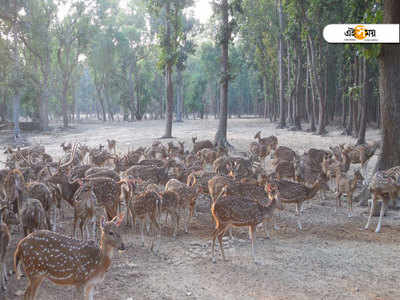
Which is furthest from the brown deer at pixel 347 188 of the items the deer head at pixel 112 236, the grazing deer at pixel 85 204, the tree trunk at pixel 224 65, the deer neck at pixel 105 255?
the tree trunk at pixel 224 65

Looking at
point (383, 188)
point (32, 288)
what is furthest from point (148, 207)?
point (383, 188)

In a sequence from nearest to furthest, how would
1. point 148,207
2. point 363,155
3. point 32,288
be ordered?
1. point 32,288
2. point 148,207
3. point 363,155

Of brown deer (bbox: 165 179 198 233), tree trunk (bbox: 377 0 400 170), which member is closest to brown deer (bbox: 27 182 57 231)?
brown deer (bbox: 165 179 198 233)

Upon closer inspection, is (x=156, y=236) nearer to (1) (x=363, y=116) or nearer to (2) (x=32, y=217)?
(2) (x=32, y=217)

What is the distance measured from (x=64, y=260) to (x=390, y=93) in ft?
28.9

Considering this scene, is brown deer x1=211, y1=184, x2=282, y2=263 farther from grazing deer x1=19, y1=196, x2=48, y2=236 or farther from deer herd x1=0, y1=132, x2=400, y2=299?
grazing deer x1=19, y1=196, x2=48, y2=236

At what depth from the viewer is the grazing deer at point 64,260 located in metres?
4.71

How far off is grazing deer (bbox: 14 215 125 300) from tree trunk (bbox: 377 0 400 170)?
787cm

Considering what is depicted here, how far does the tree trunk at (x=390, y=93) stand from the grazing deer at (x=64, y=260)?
25.8 feet

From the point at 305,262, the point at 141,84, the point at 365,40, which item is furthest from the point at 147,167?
the point at 141,84

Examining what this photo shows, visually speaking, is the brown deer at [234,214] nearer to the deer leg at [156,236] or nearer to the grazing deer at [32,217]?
the deer leg at [156,236]

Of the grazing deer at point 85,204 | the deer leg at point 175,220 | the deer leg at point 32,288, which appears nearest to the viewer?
the deer leg at point 32,288

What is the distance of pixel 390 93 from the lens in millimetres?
9641

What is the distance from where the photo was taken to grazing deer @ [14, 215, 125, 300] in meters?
4.71
